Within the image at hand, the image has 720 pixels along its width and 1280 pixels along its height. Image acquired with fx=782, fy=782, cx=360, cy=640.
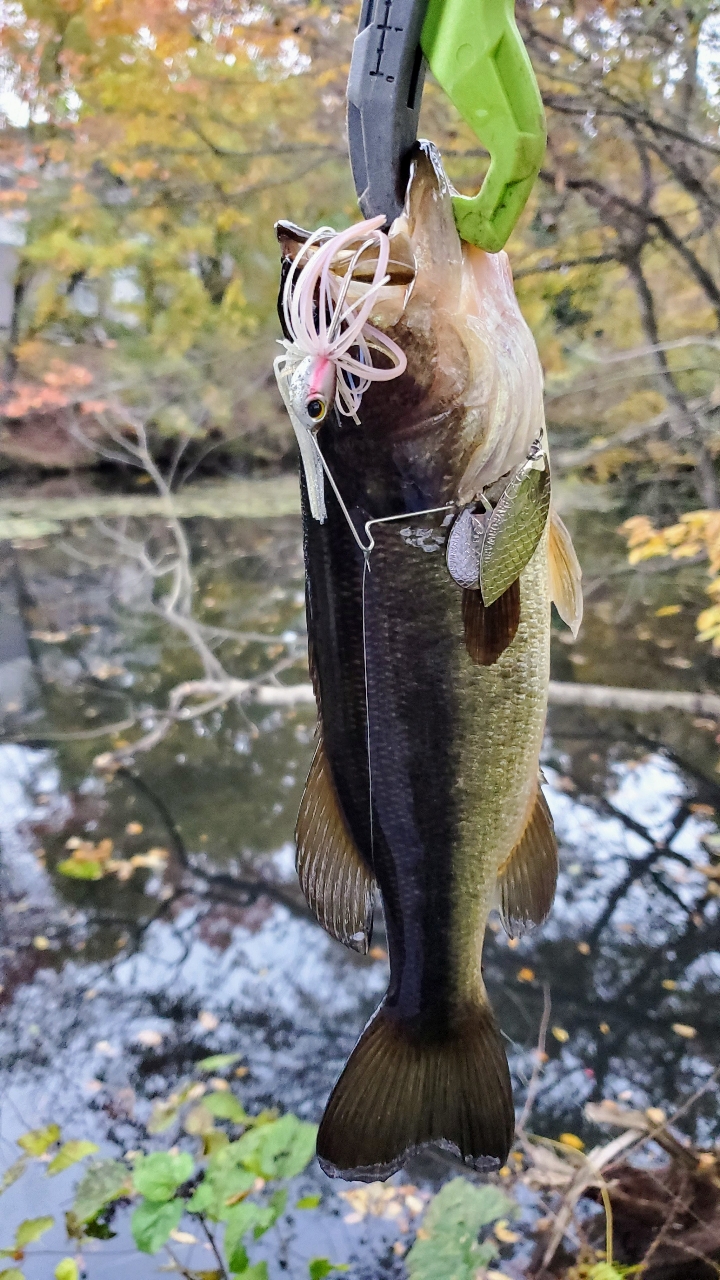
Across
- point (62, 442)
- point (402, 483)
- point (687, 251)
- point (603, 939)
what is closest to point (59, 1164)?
point (603, 939)

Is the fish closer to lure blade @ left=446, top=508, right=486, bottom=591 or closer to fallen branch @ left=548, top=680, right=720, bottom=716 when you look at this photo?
lure blade @ left=446, top=508, right=486, bottom=591

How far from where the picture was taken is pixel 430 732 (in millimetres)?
969

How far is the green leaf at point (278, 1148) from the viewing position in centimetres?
230

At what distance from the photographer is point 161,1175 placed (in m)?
2.22

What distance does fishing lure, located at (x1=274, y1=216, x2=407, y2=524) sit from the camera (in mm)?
772

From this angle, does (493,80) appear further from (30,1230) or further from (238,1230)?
(30,1230)

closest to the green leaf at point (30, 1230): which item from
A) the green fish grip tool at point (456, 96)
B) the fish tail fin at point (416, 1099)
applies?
the fish tail fin at point (416, 1099)

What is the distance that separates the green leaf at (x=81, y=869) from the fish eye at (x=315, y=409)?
408 centimetres

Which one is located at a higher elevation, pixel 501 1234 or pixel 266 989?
pixel 266 989

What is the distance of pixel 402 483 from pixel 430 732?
1.01ft

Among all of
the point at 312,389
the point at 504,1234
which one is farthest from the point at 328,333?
the point at 504,1234

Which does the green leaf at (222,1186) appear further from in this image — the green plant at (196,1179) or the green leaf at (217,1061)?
the green leaf at (217,1061)

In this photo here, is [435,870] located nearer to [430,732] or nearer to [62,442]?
[430,732]

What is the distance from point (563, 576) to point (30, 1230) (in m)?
2.83
